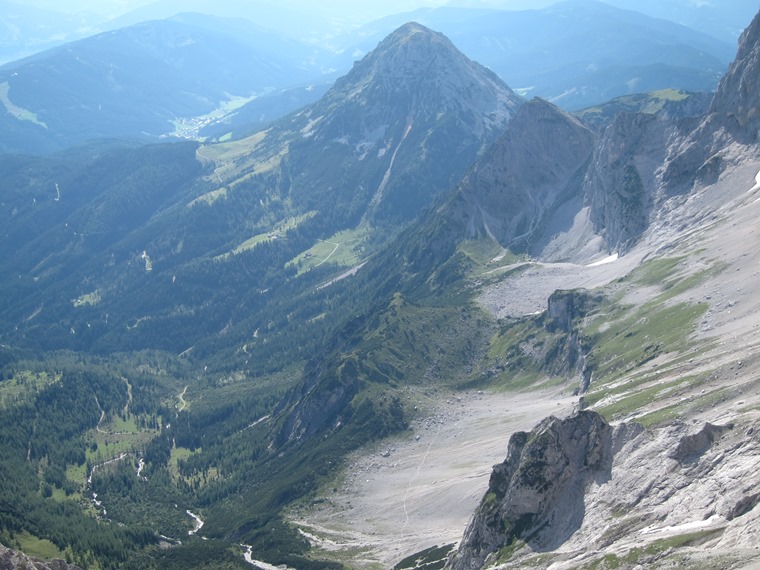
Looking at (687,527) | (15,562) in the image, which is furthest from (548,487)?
(15,562)

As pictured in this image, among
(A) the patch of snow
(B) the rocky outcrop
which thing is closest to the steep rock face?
(A) the patch of snow

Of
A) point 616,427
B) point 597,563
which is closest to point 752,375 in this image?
point 616,427

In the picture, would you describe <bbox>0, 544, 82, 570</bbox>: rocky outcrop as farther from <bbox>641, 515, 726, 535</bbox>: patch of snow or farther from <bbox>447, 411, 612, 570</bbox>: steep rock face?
<bbox>641, 515, 726, 535</bbox>: patch of snow

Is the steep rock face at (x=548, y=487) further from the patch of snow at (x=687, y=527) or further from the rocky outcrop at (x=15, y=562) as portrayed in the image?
the rocky outcrop at (x=15, y=562)

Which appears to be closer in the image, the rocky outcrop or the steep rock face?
the steep rock face

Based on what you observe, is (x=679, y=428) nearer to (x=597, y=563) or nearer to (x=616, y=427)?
(x=616, y=427)

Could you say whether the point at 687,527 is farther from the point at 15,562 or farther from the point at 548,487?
the point at 15,562

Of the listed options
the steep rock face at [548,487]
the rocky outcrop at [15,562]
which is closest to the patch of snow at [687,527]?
the steep rock face at [548,487]

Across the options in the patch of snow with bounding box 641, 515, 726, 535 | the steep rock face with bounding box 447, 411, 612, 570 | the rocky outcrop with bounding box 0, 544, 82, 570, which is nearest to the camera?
the patch of snow with bounding box 641, 515, 726, 535
